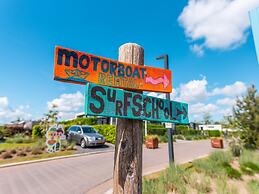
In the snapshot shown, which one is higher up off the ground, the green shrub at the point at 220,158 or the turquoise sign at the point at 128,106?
the turquoise sign at the point at 128,106

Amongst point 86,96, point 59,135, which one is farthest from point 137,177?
point 59,135

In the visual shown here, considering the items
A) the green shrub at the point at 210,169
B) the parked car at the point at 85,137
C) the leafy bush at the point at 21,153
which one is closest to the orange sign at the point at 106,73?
the green shrub at the point at 210,169

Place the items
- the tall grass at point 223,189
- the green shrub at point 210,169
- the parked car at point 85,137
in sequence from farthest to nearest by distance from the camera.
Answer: the parked car at point 85,137 < the green shrub at point 210,169 < the tall grass at point 223,189

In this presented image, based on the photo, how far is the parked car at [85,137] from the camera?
1305 cm

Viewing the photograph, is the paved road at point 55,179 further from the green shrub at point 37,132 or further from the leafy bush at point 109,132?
the green shrub at point 37,132

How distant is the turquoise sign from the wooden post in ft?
0.60

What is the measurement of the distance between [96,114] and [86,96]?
8.0 inches

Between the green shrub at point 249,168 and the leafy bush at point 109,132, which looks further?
the leafy bush at point 109,132

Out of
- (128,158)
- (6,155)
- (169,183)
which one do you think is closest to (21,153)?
(6,155)

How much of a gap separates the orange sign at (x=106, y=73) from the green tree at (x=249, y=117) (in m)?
12.4

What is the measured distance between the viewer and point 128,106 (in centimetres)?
191

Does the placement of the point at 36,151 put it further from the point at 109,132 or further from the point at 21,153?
the point at 109,132

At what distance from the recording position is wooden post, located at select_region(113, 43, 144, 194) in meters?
1.92

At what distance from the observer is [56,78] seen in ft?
5.46
